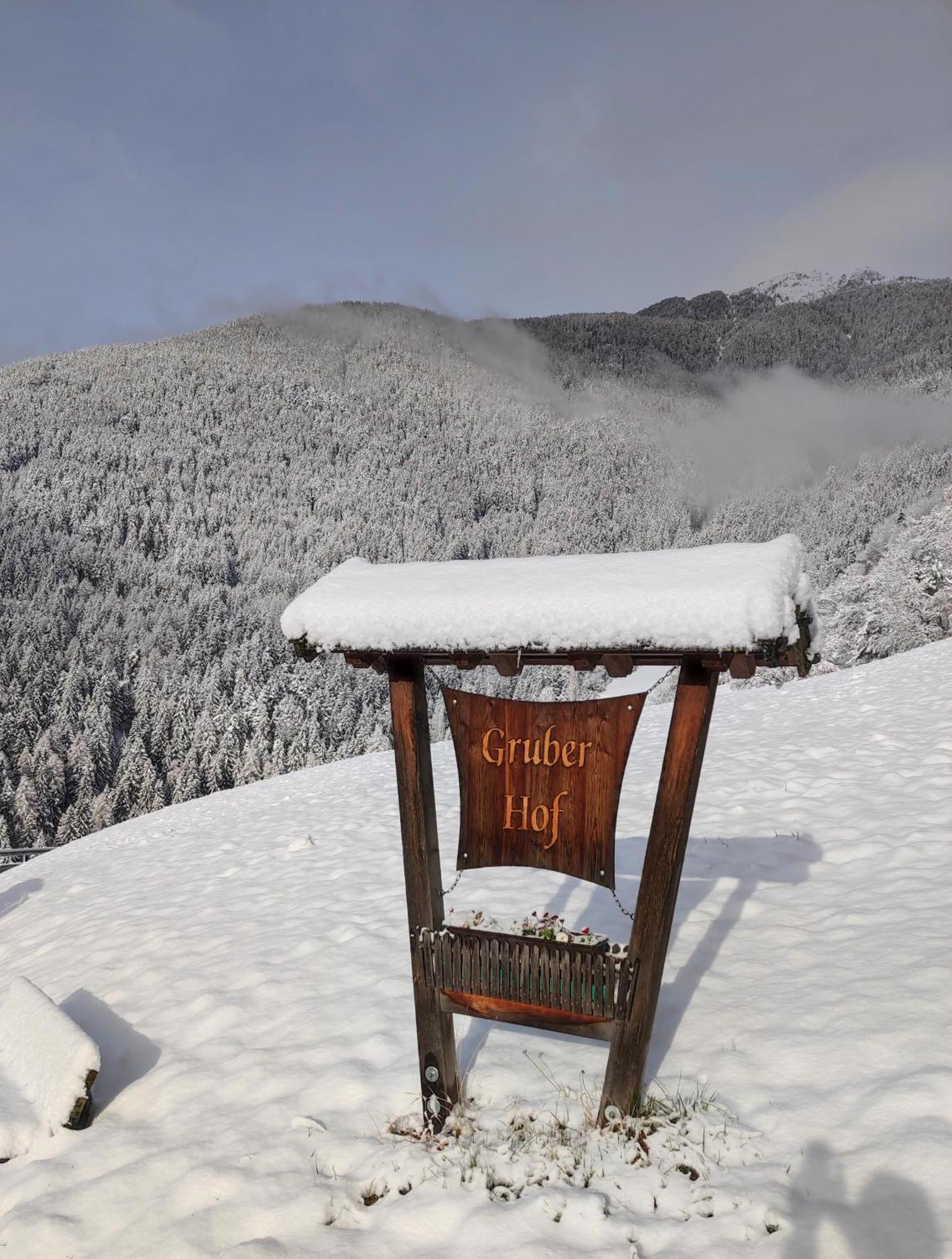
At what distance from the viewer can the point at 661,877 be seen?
14.2 feet

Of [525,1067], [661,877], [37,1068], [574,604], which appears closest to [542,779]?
[661,877]

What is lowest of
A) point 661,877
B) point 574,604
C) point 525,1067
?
point 525,1067

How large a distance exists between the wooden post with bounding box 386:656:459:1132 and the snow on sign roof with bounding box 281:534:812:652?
1.72 feet

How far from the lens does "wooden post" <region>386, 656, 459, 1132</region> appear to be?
4.81 metres

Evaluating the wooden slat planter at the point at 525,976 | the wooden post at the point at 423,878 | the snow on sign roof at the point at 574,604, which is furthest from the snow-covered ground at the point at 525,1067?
the snow on sign roof at the point at 574,604

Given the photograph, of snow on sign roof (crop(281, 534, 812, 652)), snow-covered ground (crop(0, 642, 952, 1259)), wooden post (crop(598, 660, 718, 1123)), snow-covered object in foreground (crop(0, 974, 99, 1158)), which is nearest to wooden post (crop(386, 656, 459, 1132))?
snow-covered ground (crop(0, 642, 952, 1259))

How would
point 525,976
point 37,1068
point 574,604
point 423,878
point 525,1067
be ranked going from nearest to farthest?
1. point 574,604
2. point 525,976
3. point 423,878
4. point 525,1067
5. point 37,1068

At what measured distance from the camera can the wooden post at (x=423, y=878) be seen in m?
4.81

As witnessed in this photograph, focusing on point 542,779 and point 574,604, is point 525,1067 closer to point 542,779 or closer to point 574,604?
point 542,779

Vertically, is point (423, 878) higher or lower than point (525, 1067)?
higher

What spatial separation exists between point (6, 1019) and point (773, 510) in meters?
187

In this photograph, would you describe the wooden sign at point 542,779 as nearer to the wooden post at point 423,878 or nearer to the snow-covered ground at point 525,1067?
the wooden post at point 423,878

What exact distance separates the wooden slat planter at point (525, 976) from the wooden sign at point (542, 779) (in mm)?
456

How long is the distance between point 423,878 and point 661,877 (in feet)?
5.08
